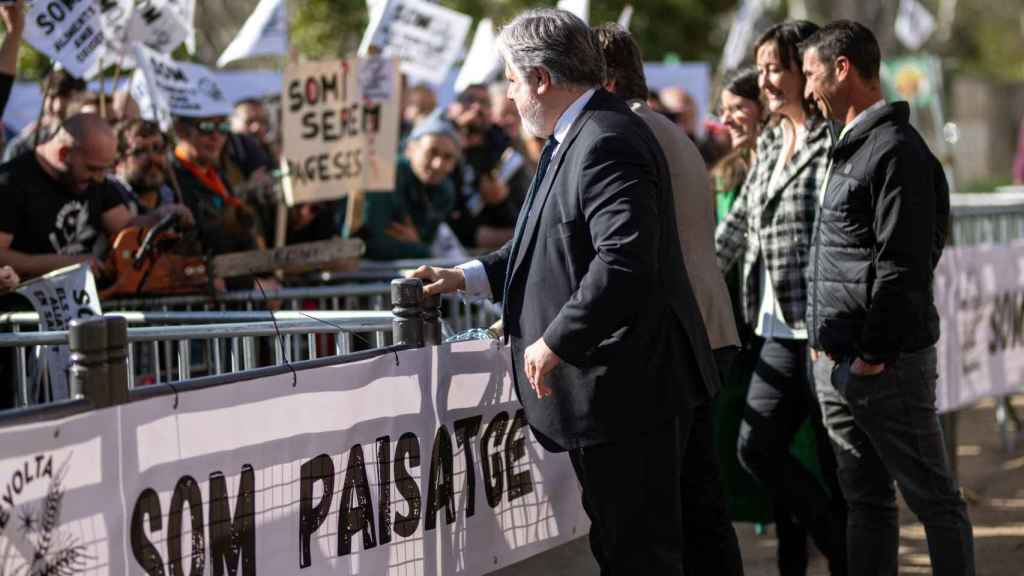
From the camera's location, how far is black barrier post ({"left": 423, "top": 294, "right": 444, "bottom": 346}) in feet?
15.0

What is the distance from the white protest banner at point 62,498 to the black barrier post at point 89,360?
0.16ft

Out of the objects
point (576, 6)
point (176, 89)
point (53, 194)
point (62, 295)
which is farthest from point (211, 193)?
point (576, 6)

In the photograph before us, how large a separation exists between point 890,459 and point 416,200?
4591 mm

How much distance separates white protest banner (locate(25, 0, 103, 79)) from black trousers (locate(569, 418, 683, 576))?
177 inches

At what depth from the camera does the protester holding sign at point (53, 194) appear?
256 inches

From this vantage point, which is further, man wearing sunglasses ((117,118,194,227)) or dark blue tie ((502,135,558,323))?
man wearing sunglasses ((117,118,194,227))

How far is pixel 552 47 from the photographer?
4148 mm

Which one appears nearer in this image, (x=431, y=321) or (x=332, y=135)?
(x=431, y=321)

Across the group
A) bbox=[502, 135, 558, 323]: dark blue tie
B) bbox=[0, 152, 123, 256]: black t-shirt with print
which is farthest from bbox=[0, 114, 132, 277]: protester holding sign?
bbox=[502, 135, 558, 323]: dark blue tie

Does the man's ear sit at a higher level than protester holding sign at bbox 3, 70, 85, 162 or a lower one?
lower

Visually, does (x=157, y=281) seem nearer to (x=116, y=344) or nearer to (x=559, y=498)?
(x=559, y=498)

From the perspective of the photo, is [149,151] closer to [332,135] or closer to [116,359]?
[332,135]

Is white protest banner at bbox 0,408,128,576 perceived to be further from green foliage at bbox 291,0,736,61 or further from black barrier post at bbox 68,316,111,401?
green foliage at bbox 291,0,736,61

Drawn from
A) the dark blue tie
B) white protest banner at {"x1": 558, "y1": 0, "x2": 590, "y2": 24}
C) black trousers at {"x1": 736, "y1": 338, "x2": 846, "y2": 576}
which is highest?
white protest banner at {"x1": 558, "y1": 0, "x2": 590, "y2": 24}
